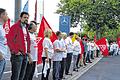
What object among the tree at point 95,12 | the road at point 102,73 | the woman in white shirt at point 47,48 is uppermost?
the tree at point 95,12

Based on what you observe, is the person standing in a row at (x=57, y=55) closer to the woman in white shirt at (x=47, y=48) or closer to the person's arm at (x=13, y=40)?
the woman in white shirt at (x=47, y=48)

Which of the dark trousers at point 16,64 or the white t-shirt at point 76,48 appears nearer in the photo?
the dark trousers at point 16,64

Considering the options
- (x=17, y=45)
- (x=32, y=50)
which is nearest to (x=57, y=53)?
(x=32, y=50)

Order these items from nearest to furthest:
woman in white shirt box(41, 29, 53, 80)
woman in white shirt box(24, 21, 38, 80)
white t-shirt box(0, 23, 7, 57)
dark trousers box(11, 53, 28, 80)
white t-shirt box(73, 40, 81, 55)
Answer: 1. white t-shirt box(0, 23, 7, 57)
2. dark trousers box(11, 53, 28, 80)
3. woman in white shirt box(24, 21, 38, 80)
4. woman in white shirt box(41, 29, 53, 80)
5. white t-shirt box(73, 40, 81, 55)

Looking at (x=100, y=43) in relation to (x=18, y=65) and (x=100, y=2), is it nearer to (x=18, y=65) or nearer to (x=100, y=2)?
(x=100, y=2)

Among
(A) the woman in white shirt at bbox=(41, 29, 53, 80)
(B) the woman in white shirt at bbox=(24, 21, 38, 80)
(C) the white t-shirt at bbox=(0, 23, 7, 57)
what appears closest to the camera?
(C) the white t-shirt at bbox=(0, 23, 7, 57)

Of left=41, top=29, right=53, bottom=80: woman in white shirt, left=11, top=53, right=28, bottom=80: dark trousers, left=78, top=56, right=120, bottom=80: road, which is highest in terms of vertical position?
left=41, top=29, right=53, bottom=80: woman in white shirt

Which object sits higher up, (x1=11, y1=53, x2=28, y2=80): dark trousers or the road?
(x1=11, y1=53, x2=28, y2=80): dark trousers

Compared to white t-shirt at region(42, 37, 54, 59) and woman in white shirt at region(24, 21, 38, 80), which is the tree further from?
woman in white shirt at region(24, 21, 38, 80)

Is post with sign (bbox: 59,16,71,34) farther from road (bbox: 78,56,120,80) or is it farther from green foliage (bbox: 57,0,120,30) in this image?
green foliage (bbox: 57,0,120,30)

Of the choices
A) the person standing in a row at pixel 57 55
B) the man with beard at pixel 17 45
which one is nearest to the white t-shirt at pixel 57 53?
the person standing in a row at pixel 57 55

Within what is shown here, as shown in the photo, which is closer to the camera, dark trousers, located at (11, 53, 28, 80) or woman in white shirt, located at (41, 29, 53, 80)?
dark trousers, located at (11, 53, 28, 80)

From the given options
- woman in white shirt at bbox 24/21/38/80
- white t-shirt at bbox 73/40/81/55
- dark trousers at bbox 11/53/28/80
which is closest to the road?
white t-shirt at bbox 73/40/81/55

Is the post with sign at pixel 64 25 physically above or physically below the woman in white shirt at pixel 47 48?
above
